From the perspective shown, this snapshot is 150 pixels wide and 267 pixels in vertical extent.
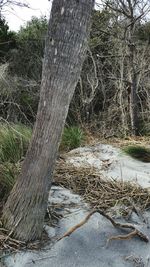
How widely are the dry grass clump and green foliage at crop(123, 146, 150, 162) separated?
2.83 feet

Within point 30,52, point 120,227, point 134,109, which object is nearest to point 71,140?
point 134,109

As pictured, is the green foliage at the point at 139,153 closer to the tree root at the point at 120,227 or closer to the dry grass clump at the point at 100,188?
the dry grass clump at the point at 100,188

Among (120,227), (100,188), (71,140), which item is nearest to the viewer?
(120,227)

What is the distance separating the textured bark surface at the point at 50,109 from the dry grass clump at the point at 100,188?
79 centimetres

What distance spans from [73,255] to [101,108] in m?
5.67

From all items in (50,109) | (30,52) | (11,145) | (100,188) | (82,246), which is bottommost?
(82,246)

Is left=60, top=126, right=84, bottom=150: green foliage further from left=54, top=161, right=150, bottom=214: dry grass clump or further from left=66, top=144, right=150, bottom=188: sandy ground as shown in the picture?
left=54, top=161, right=150, bottom=214: dry grass clump

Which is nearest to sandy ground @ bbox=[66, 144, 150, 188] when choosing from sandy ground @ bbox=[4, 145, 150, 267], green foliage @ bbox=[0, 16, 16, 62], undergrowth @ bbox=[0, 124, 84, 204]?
undergrowth @ bbox=[0, 124, 84, 204]

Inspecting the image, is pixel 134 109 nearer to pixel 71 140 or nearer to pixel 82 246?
pixel 71 140

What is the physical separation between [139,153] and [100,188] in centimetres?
128

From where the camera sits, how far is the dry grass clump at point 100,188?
319 centimetres

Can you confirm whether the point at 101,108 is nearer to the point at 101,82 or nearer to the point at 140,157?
the point at 101,82

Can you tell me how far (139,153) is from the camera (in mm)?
4566

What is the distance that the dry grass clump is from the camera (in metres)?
3.19
